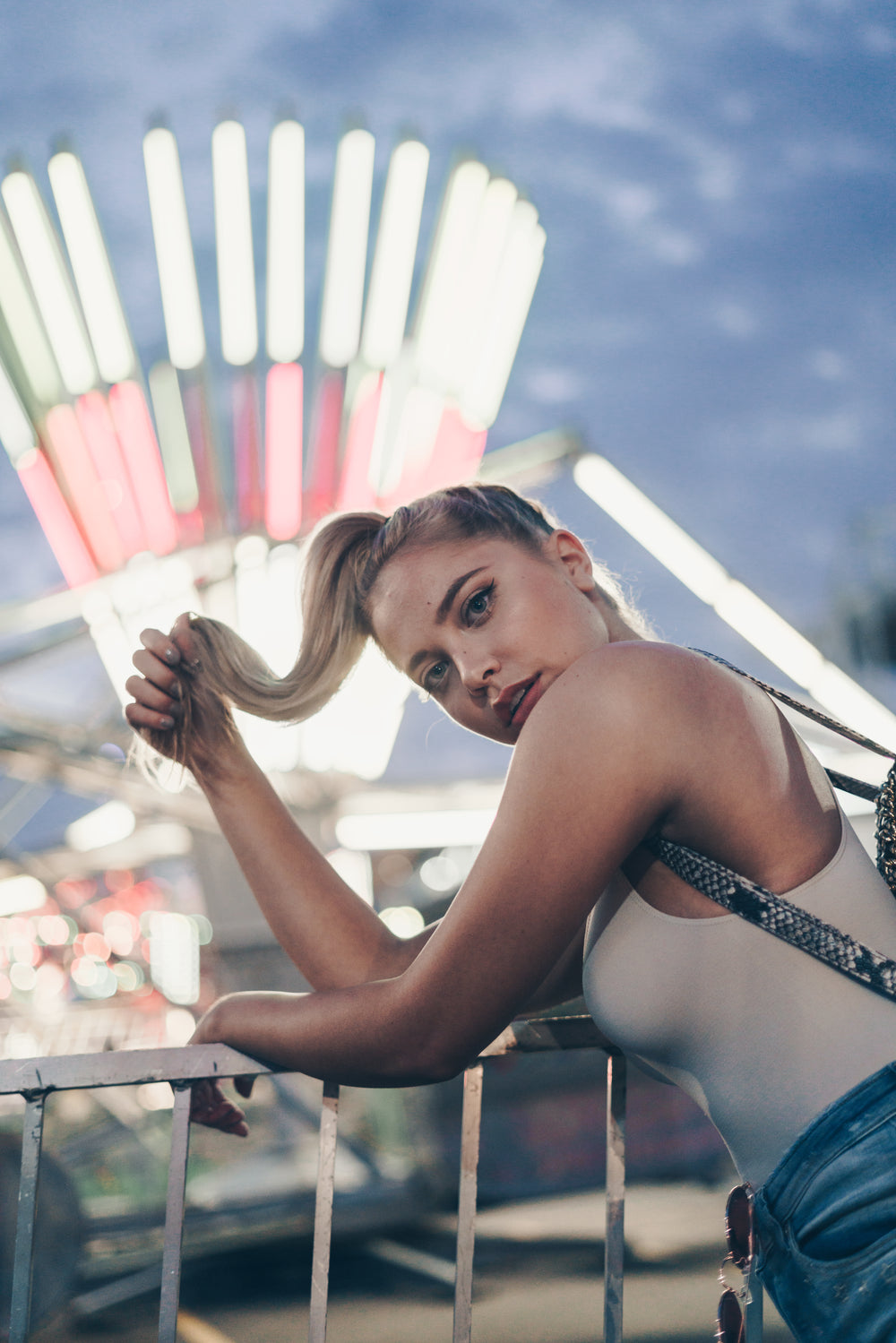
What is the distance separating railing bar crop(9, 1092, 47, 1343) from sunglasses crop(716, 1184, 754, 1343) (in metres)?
0.93

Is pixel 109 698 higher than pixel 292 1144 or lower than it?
higher

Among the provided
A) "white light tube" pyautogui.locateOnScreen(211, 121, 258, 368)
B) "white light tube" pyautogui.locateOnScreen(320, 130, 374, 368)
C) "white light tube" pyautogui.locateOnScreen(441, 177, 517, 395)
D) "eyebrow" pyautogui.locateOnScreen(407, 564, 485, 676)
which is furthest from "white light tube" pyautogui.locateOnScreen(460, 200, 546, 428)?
"eyebrow" pyautogui.locateOnScreen(407, 564, 485, 676)

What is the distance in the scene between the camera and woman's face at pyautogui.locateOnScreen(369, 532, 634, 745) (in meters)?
1.45

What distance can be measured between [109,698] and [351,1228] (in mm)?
5262

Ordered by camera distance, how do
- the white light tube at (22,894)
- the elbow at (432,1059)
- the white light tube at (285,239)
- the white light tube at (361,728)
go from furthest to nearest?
the white light tube at (22,894), the white light tube at (361,728), the white light tube at (285,239), the elbow at (432,1059)

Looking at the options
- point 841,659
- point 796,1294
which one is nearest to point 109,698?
point 841,659

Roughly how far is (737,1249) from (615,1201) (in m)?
→ 0.43

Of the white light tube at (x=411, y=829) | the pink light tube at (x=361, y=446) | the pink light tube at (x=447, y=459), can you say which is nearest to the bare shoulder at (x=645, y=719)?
the pink light tube at (x=361, y=446)

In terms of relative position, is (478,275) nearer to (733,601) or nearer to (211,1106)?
(733,601)

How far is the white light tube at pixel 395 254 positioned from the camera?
6988 mm

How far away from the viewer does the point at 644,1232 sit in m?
6.16

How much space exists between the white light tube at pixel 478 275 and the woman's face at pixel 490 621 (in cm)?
691

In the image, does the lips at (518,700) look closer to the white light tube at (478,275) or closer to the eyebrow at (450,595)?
the eyebrow at (450,595)

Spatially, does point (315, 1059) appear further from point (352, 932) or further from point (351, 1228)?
point (351, 1228)
